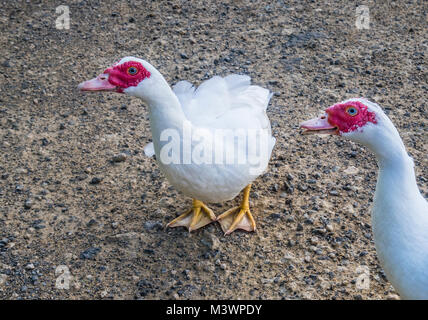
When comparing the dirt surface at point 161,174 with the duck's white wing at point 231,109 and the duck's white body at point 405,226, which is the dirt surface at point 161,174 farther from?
the duck's white body at point 405,226

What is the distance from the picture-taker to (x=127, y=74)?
2920mm

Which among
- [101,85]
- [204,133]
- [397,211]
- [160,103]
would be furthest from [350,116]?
[101,85]

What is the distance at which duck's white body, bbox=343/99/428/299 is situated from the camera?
7.66 ft

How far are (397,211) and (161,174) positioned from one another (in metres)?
2.10

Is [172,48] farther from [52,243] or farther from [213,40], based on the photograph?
[52,243]

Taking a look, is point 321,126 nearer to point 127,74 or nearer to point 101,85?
point 127,74

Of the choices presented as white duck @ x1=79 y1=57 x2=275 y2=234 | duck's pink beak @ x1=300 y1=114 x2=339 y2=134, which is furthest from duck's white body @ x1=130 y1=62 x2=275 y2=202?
duck's pink beak @ x1=300 y1=114 x2=339 y2=134

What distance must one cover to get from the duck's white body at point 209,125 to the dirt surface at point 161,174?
49 cm

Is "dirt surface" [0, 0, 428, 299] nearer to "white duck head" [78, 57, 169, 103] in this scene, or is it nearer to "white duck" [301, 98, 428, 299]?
"white duck" [301, 98, 428, 299]

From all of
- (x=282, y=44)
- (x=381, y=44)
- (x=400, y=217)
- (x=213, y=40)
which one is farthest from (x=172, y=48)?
(x=400, y=217)

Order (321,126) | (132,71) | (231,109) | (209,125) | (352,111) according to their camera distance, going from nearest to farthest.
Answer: (352,111)
(321,126)
(132,71)
(209,125)
(231,109)

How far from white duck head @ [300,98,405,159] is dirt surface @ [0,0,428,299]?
3.55 feet
